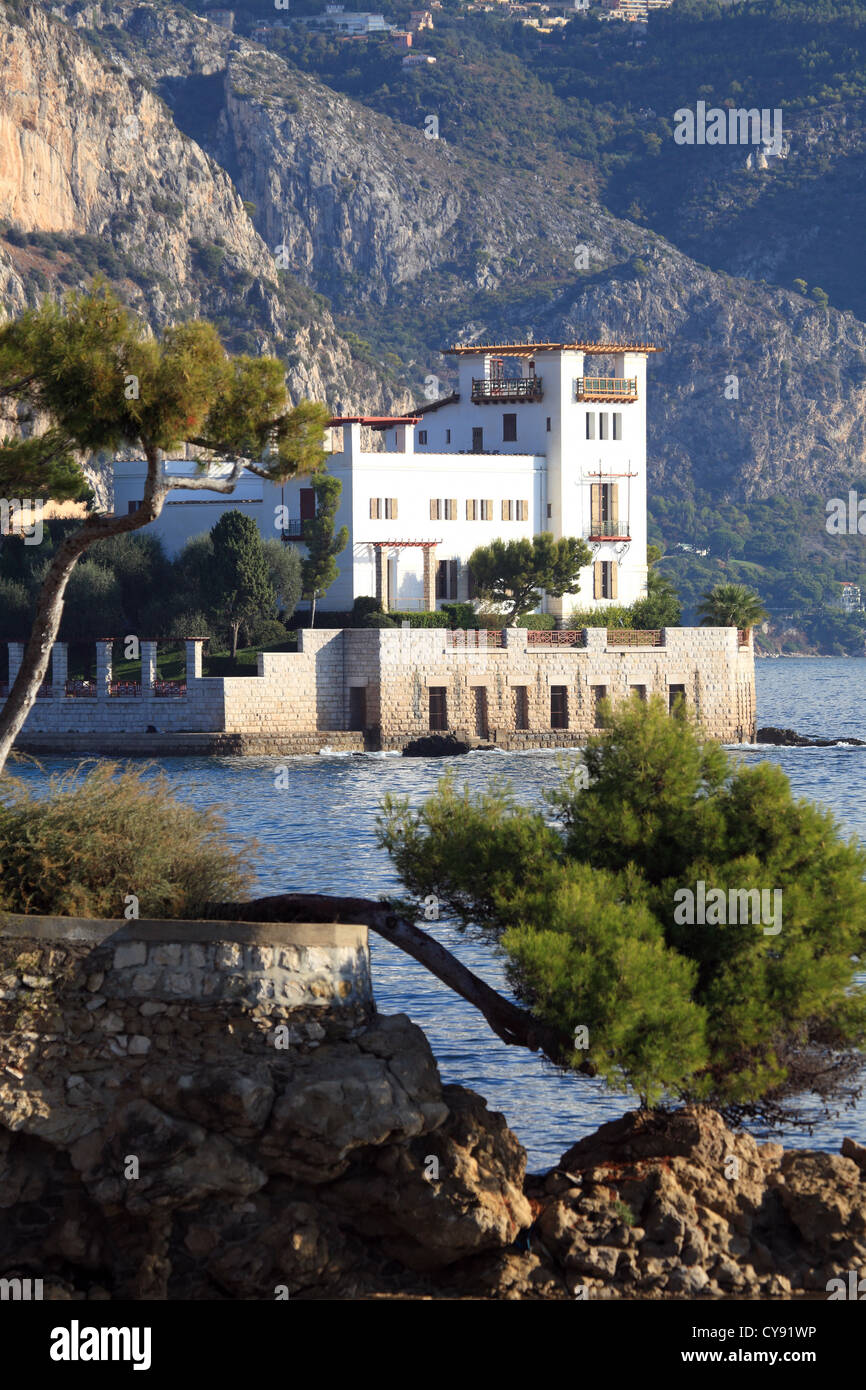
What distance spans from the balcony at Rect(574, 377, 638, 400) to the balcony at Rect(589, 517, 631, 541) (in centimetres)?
515

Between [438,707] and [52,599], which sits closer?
[52,599]

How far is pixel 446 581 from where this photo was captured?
7381cm

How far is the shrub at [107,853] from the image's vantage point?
15109mm

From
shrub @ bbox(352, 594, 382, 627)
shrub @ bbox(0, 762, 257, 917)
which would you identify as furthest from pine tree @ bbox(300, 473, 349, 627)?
shrub @ bbox(0, 762, 257, 917)

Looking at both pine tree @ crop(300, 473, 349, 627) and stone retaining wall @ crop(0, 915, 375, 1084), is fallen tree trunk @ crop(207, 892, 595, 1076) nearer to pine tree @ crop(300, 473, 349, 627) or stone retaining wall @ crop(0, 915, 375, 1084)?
stone retaining wall @ crop(0, 915, 375, 1084)

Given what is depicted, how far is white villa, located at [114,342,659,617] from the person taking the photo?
72.4m

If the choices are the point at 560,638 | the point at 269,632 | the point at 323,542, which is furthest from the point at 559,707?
the point at 269,632

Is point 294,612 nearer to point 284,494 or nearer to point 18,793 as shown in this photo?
point 284,494

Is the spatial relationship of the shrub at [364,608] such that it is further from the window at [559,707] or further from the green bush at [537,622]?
the window at [559,707]

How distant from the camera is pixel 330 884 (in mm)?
35781

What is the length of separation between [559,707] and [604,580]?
974cm

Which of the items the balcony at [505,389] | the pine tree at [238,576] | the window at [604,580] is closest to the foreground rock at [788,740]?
the window at [604,580]

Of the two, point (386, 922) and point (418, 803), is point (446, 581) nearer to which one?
point (418, 803)
